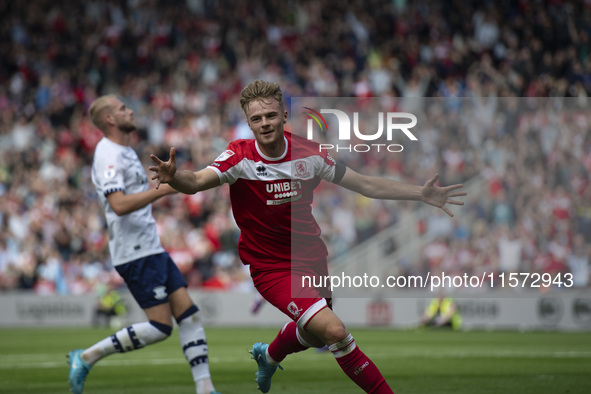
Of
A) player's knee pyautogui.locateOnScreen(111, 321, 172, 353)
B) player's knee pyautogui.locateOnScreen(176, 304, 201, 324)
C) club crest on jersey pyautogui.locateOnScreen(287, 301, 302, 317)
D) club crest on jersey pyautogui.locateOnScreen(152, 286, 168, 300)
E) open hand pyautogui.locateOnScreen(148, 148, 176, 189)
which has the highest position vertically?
open hand pyautogui.locateOnScreen(148, 148, 176, 189)

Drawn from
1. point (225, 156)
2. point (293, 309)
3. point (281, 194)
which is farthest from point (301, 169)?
point (293, 309)

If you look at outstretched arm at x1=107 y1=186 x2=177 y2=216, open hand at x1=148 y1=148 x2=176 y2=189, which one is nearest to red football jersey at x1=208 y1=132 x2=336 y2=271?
open hand at x1=148 y1=148 x2=176 y2=189

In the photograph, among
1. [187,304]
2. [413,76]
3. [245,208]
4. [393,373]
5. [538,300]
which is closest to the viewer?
[245,208]

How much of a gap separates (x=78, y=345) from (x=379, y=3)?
15356 millimetres

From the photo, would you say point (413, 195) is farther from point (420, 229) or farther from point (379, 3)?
point (379, 3)

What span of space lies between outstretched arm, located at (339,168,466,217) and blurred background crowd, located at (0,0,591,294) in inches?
266

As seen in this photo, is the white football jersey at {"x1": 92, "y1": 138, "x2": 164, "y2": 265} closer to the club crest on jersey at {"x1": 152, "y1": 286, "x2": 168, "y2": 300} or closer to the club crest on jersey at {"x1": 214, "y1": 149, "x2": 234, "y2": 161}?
the club crest on jersey at {"x1": 152, "y1": 286, "x2": 168, "y2": 300}

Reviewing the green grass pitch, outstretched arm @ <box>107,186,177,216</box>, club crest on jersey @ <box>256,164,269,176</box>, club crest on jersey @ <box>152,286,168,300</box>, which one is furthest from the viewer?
the green grass pitch

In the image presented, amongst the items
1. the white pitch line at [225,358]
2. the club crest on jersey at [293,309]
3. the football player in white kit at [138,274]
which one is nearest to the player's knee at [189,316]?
the football player in white kit at [138,274]

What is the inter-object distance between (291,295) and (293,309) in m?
0.13

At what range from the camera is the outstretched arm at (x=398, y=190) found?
21.2ft

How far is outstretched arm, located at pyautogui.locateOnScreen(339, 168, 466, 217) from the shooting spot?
6449 millimetres

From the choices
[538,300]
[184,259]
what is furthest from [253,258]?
[184,259]

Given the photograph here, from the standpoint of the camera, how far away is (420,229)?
14.0m
